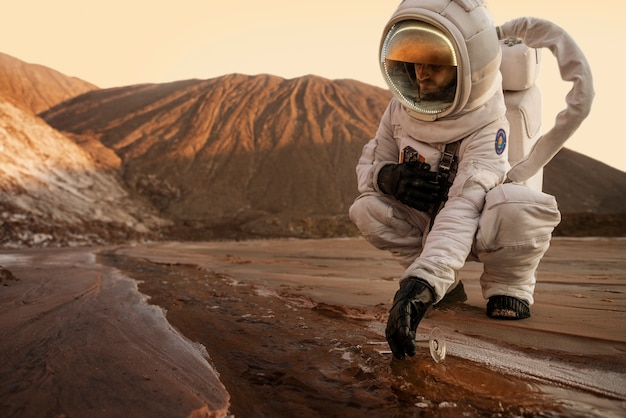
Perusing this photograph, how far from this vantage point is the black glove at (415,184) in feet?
7.80

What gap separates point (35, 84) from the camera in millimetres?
39781

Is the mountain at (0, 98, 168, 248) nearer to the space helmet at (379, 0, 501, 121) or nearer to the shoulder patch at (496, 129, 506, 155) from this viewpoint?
the space helmet at (379, 0, 501, 121)

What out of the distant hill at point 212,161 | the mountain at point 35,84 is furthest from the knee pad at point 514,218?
the mountain at point 35,84

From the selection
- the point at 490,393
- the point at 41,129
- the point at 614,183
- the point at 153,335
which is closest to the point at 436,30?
the point at 490,393

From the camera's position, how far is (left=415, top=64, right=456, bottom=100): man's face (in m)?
2.19

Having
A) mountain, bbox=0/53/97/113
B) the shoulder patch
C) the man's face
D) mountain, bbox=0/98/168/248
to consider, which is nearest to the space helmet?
the man's face

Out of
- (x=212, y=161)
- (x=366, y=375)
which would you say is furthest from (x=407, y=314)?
(x=212, y=161)

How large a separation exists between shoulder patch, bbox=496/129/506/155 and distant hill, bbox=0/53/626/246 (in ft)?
36.5

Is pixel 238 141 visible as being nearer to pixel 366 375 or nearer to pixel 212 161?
pixel 212 161

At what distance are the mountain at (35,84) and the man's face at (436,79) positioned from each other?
3937 centimetres

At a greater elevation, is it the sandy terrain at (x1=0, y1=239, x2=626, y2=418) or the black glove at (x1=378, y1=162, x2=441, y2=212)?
the black glove at (x1=378, y1=162, x2=441, y2=212)

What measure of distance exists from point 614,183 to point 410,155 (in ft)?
108

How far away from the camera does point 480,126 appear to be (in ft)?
7.65

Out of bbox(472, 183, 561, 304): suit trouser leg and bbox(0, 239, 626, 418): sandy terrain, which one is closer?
bbox(0, 239, 626, 418): sandy terrain
